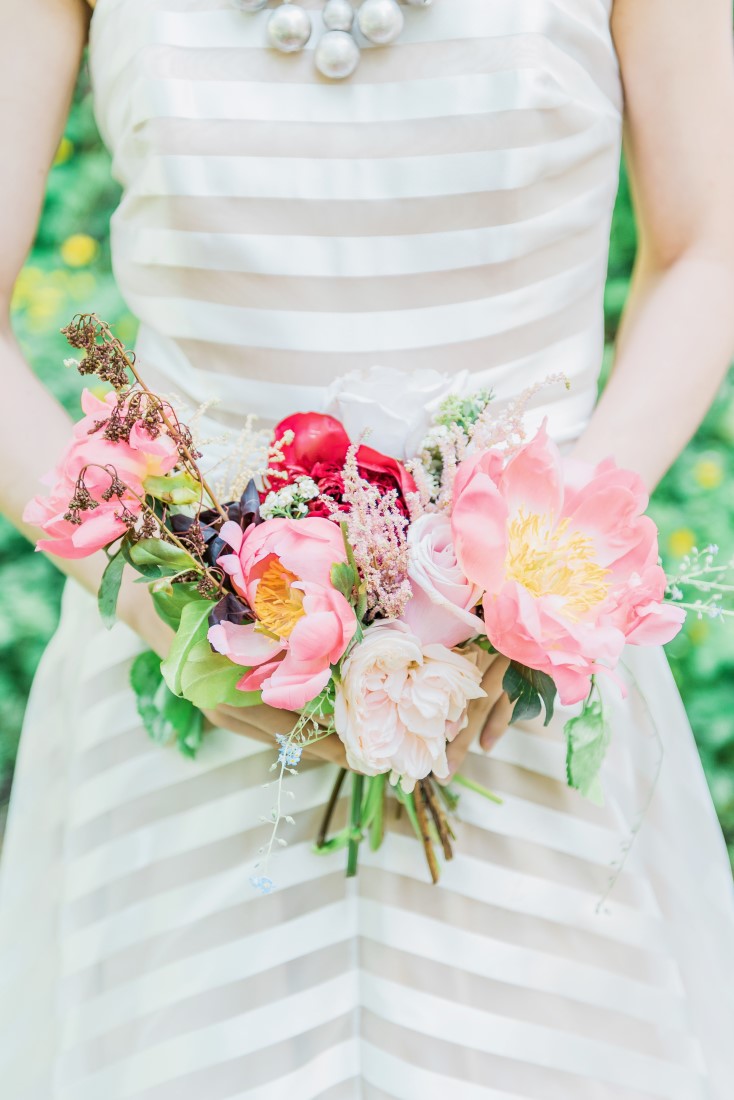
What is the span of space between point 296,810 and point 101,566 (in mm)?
336

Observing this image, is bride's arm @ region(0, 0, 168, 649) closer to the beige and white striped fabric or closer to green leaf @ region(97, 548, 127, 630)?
the beige and white striped fabric

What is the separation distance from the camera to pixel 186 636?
68 cm

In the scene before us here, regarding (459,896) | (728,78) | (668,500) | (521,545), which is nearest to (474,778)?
(459,896)

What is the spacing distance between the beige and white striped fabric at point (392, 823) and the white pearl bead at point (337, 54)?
0.02 meters

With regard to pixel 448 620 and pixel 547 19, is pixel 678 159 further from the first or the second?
pixel 448 620

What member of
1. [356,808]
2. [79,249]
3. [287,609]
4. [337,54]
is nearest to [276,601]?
[287,609]

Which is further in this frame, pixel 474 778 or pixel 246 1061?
pixel 474 778

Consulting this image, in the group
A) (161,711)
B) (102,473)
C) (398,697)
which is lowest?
(161,711)

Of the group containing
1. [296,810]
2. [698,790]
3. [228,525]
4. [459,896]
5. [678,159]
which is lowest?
[698,790]

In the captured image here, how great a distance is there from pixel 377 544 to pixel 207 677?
0.60 feet

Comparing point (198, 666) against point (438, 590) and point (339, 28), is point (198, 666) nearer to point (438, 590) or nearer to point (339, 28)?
point (438, 590)

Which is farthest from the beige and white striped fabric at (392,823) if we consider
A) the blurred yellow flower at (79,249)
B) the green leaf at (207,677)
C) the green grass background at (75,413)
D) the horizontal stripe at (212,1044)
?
the blurred yellow flower at (79,249)

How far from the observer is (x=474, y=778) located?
0.97m

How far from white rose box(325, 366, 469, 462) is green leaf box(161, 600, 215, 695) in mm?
223
